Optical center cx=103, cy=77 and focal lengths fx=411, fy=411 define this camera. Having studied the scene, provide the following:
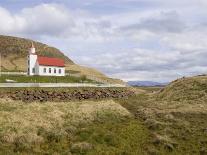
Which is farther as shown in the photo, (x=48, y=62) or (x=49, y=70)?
(x=48, y=62)

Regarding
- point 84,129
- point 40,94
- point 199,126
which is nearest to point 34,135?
point 84,129

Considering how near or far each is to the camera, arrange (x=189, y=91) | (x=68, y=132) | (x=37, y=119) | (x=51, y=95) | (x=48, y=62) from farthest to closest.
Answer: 1. (x=48, y=62)
2. (x=51, y=95)
3. (x=189, y=91)
4. (x=37, y=119)
5. (x=68, y=132)

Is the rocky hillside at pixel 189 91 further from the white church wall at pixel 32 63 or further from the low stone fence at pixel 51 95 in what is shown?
the white church wall at pixel 32 63

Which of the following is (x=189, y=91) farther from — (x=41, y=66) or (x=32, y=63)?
(x=32, y=63)

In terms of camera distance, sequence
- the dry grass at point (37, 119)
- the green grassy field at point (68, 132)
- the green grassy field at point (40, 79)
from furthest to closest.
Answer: the green grassy field at point (40, 79)
the dry grass at point (37, 119)
the green grassy field at point (68, 132)

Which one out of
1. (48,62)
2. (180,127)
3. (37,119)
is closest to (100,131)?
(37,119)

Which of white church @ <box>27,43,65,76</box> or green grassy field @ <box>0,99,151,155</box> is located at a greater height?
white church @ <box>27,43,65,76</box>

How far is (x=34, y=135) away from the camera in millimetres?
25047

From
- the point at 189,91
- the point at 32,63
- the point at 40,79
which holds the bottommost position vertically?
the point at 189,91

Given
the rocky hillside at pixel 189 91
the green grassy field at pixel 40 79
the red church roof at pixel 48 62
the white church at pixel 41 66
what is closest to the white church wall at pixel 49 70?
the white church at pixel 41 66

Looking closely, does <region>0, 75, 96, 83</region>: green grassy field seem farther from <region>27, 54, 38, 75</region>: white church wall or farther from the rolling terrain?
the rolling terrain

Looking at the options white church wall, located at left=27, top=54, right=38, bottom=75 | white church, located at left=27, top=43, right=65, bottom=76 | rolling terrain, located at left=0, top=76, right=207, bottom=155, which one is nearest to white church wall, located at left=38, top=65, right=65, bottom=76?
white church, located at left=27, top=43, right=65, bottom=76

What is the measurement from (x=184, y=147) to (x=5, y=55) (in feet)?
546

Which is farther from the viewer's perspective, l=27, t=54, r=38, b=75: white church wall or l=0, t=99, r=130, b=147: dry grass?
l=27, t=54, r=38, b=75: white church wall
